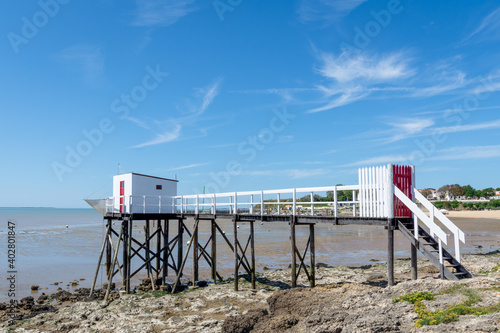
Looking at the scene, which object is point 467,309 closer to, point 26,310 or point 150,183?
point 26,310

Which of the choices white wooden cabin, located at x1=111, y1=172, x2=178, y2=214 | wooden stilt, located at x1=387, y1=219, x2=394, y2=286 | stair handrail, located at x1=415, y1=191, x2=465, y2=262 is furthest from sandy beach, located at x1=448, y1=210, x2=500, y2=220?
wooden stilt, located at x1=387, y1=219, x2=394, y2=286

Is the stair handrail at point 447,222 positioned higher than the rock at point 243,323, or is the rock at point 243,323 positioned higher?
the stair handrail at point 447,222

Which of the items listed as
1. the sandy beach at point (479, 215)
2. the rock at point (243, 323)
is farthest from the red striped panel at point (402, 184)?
the sandy beach at point (479, 215)

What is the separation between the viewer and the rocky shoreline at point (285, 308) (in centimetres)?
744

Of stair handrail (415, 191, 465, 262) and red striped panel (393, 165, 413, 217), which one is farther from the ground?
red striped panel (393, 165, 413, 217)

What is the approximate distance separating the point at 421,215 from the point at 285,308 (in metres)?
4.90

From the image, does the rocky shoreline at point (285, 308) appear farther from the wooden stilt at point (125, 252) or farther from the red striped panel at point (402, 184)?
the red striped panel at point (402, 184)

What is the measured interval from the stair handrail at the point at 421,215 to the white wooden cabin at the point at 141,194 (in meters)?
13.6

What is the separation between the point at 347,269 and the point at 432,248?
12025 millimetres

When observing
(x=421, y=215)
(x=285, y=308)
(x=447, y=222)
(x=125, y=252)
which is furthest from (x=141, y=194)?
(x=447, y=222)

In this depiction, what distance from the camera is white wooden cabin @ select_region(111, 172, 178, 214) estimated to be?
70.2 ft

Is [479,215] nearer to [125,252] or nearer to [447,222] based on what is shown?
[447,222]

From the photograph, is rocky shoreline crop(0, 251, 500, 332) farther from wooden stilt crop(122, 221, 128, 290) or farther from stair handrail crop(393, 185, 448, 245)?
stair handrail crop(393, 185, 448, 245)

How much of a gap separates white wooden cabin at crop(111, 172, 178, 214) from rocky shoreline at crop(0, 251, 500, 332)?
15.0 ft
